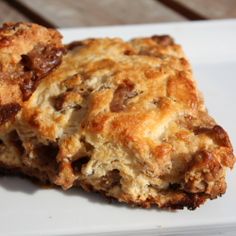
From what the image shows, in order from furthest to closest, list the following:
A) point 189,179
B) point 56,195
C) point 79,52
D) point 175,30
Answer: point 175,30 < point 79,52 < point 56,195 < point 189,179

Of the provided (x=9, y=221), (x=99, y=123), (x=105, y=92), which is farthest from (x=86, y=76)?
(x=9, y=221)

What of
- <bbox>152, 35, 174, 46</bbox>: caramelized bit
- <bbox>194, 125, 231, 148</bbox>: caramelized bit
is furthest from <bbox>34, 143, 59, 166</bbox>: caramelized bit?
<bbox>152, 35, 174, 46</bbox>: caramelized bit

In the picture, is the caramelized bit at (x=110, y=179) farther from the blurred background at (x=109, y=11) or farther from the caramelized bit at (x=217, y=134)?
the blurred background at (x=109, y=11)

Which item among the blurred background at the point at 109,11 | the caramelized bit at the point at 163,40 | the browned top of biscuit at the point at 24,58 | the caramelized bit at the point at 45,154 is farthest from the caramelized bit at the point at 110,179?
the blurred background at the point at 109,11

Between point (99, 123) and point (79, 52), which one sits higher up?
point (79, 52)

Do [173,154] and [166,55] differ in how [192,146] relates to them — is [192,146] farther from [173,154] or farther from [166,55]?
[166,55]

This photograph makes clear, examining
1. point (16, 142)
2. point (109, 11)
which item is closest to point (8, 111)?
point (16, 142)

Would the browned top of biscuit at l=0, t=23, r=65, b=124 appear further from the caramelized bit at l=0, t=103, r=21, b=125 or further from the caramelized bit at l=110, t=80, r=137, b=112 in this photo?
the caramelized bit at l=110, t=80, r=137, b=112
